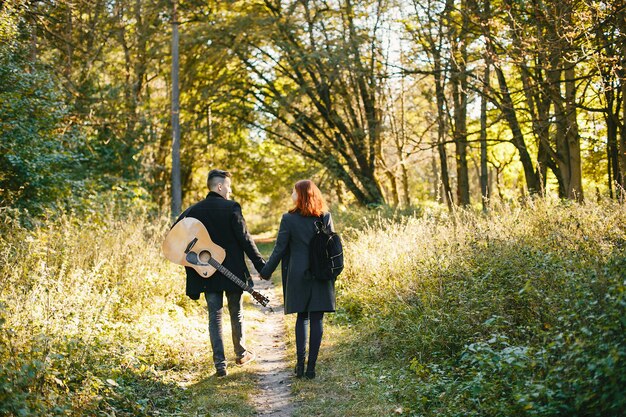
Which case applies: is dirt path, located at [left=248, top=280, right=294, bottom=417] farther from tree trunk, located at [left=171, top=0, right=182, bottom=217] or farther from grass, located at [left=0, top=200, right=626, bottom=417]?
tree trunk, located at [left=171, top=0, right=182, bottom=217]

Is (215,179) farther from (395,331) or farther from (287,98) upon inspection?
(287,98)

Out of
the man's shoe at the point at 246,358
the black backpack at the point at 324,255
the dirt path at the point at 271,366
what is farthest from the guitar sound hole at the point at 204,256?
the dirt path at the point at 271,366

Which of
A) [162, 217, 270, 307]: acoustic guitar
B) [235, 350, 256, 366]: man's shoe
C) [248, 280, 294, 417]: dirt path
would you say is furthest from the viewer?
[235, 350, 256, 366]: man's shoe

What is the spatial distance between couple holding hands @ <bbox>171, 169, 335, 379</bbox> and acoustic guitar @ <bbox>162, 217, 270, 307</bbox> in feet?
0.31

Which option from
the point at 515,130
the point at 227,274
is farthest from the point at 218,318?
the point at 515,130

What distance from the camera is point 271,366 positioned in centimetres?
760

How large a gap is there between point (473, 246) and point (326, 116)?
17714 mm

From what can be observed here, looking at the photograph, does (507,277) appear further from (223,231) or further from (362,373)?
(223,231)

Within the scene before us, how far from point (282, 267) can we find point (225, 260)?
2.17 feet

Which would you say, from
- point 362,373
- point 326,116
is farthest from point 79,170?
point 362,373

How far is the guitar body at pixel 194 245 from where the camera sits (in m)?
6.97

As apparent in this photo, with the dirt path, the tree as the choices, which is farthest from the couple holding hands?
the tree

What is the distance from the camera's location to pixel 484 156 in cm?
1789

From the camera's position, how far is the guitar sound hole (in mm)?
6999
